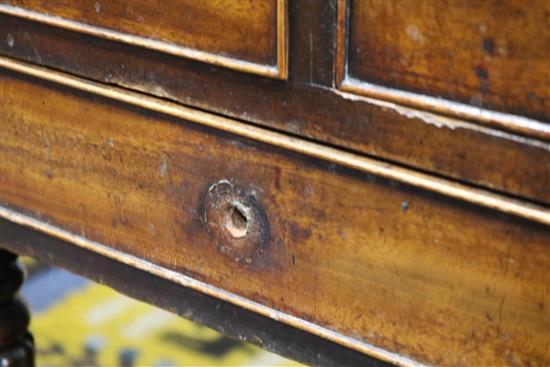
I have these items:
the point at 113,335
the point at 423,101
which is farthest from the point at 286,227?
the point at 113,335

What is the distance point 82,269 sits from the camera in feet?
3.02

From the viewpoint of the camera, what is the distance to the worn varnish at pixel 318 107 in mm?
626

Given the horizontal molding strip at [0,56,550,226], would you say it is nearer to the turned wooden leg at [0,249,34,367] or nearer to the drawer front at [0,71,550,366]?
the drawer front at [0,71,550,366]

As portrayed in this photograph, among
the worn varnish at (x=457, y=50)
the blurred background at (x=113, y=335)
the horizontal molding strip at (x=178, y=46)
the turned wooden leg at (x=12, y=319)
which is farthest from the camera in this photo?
the blurred background at (x=113, y=335)

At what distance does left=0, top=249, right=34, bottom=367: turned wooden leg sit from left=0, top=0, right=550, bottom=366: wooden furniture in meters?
0.20

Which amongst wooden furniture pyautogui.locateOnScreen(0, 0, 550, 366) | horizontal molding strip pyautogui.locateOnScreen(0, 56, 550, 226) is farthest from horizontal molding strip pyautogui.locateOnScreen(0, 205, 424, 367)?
horizontal molding strip pyautogui.locateOnScreen(0, 56, 550, 226)

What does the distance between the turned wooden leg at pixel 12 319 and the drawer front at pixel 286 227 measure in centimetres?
20

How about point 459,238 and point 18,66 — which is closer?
point 459,238

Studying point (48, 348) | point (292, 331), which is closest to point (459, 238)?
point (292, 331)

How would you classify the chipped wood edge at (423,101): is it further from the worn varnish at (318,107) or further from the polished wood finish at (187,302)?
the polished wood finish at (187,302)

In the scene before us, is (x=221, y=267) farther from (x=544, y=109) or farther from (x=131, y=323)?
(x=131, y=323)

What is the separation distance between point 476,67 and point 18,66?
17.2 inches

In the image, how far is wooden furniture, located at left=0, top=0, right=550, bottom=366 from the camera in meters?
0.63

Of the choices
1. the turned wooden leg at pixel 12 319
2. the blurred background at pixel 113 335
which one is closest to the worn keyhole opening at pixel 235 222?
the turned wooden leg at pixel 12 319
